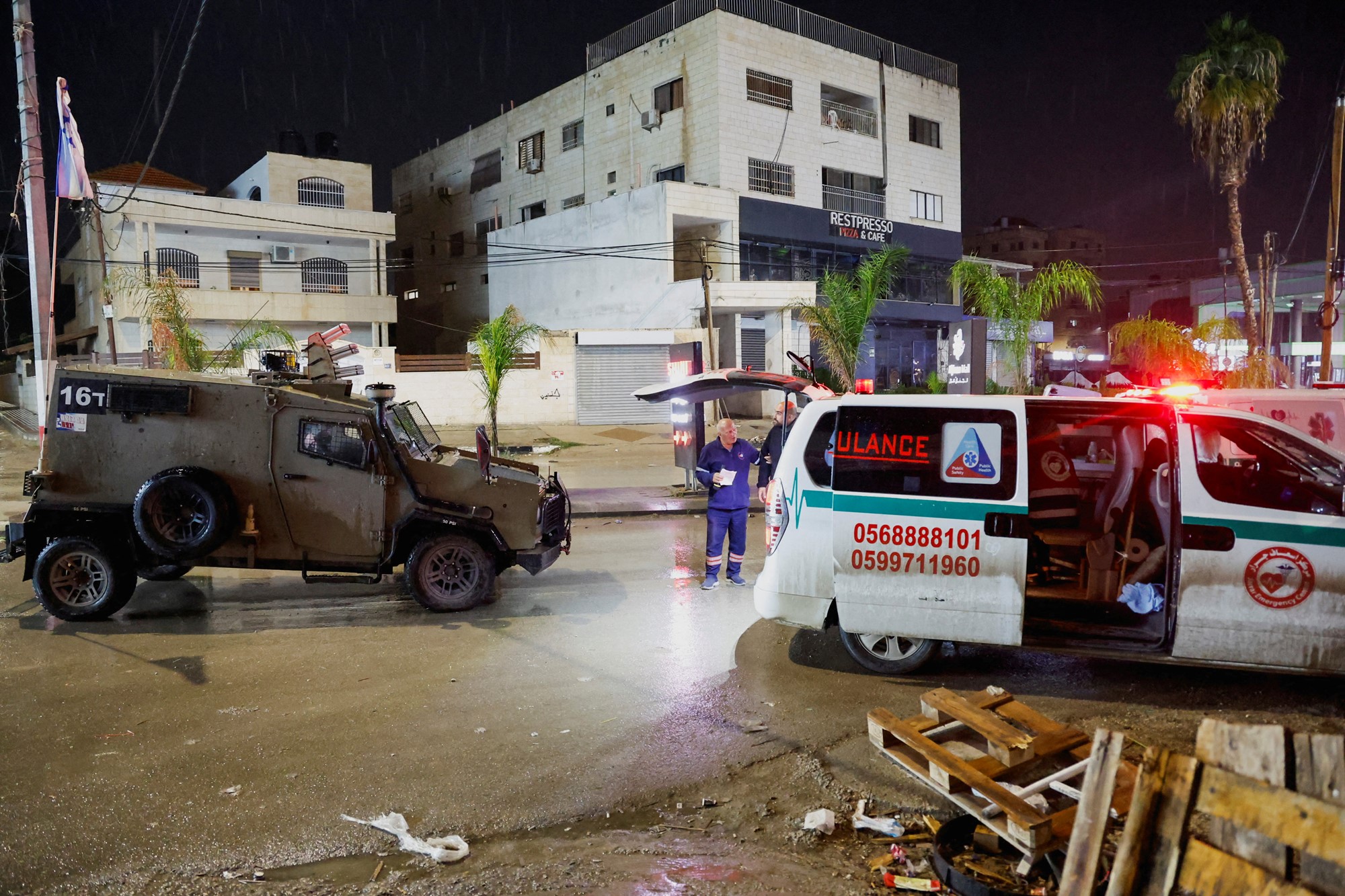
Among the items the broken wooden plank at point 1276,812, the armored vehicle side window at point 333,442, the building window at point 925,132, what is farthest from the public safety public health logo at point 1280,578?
the building window at point 925,132

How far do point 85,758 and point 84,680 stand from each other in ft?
5.26

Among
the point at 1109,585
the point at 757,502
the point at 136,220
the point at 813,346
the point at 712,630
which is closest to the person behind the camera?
the point at 1109,585

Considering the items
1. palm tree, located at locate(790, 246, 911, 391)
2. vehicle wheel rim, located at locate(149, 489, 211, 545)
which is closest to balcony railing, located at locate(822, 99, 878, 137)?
palm tree, located at locate(790, 246, 911, 391)

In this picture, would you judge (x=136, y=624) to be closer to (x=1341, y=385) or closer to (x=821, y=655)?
(x=821, y=655)

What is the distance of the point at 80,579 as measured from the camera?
26.3 feet

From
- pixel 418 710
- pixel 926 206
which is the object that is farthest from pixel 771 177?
pixel 418 710

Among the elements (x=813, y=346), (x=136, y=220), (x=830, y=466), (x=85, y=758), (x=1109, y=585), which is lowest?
(x=85, y=758)

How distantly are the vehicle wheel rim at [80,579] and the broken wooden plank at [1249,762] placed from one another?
827 cm

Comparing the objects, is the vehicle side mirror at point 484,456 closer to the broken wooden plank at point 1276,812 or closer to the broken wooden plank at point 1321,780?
the broken wooden plank at point 1276,812

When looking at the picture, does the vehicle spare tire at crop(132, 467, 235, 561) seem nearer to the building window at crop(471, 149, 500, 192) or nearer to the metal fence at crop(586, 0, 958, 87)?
the metal fence at crop(586, 0, 958, 87)

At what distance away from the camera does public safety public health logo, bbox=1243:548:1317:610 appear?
18.0 ft

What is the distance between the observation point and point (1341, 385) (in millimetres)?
11594

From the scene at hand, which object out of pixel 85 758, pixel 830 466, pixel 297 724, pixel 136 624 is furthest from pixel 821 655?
pixel 136 624

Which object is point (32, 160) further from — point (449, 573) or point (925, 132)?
point (925, 132)
